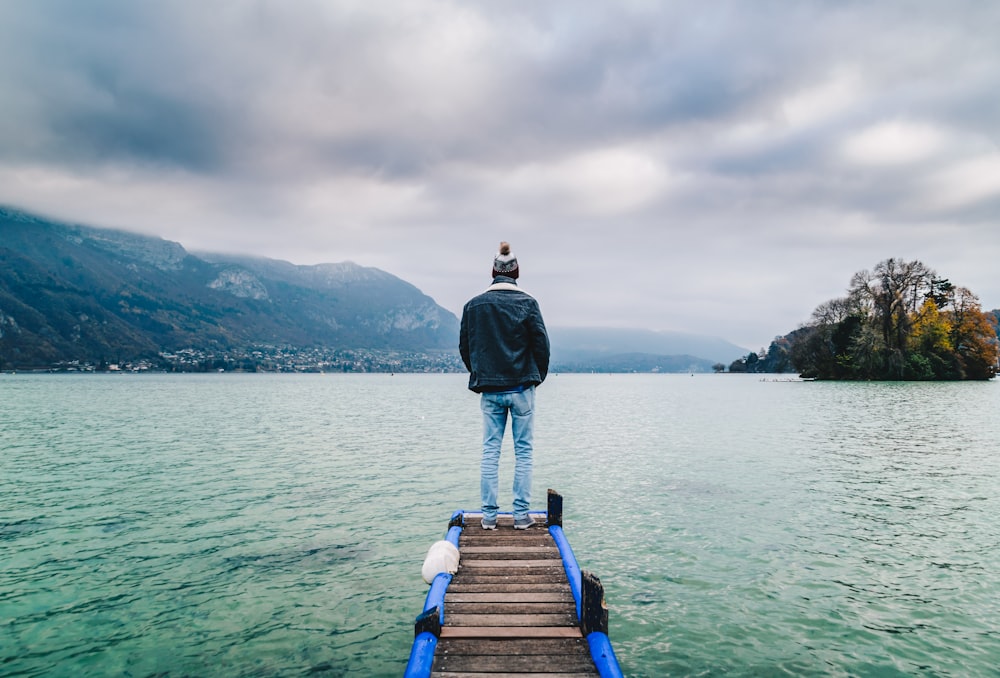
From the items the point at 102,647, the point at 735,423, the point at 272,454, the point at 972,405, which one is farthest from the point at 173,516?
the point at 972,405

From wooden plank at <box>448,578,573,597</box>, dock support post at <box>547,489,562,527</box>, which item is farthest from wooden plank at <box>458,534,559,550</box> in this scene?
wooden plank at <box>448,578,573,597</box>

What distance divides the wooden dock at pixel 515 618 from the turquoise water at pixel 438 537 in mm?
1674

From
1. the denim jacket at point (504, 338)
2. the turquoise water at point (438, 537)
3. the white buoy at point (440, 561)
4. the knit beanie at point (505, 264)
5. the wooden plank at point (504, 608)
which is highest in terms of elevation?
the knit beanie at point (505, 264)

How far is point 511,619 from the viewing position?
6.12 m

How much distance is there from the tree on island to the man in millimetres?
104009

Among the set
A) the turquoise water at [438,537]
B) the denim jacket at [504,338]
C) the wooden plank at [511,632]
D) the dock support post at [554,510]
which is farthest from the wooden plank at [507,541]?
the wooden plank at [511,632]

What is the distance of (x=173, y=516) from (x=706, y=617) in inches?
557

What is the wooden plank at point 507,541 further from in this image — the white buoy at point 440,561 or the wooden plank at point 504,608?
the wooden plank at point 504,608

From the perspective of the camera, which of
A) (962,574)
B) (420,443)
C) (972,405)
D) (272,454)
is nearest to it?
(962,574)

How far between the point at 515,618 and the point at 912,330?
373ft

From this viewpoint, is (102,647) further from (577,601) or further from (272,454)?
(272,454)

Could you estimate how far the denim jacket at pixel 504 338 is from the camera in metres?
8.44

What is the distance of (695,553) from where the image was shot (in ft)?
39.4

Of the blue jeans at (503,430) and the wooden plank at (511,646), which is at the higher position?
the blue jeans at (503,430)
